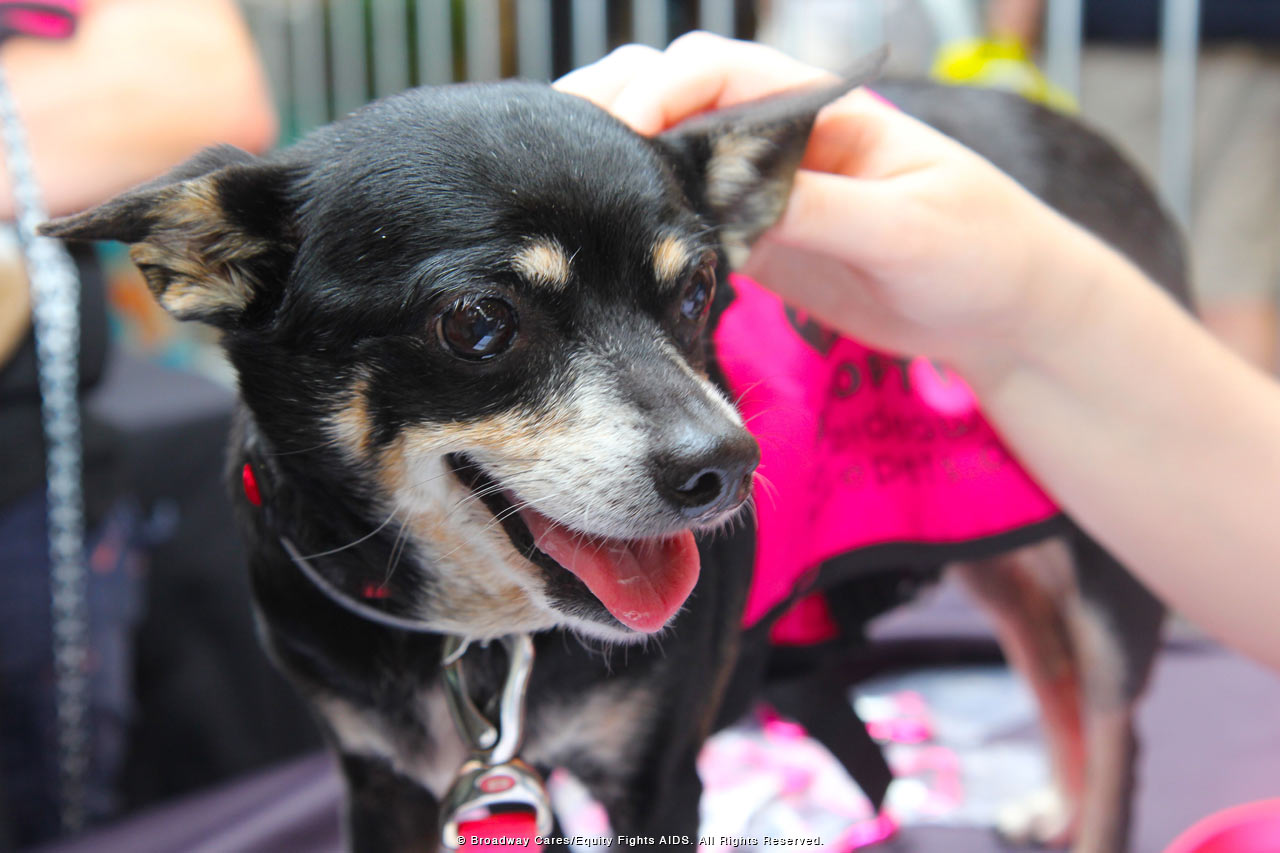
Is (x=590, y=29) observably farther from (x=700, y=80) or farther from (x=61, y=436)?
(x=700, y=80)

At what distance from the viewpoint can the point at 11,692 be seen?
1.38m

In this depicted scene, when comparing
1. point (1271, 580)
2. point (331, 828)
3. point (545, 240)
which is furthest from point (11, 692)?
point (1271, 580)

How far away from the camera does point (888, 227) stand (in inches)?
28.9

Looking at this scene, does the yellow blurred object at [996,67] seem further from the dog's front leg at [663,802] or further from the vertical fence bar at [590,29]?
the dog's front leg at [663,802]

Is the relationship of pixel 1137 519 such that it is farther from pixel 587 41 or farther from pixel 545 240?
pixel 587 41

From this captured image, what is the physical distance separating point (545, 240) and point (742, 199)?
0.19m

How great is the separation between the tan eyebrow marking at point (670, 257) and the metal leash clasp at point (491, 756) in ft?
0.87

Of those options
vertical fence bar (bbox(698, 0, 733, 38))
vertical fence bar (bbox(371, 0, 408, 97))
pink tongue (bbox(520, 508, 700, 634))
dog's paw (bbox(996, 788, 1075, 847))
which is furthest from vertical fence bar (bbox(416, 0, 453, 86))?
pink tongue (bbox(520, 508, 700, 634))

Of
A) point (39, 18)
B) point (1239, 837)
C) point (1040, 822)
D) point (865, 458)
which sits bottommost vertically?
point (1040, 822)

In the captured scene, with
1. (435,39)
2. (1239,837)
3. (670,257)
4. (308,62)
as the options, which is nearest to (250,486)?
(670,257)

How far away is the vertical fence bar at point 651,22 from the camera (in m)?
2.52

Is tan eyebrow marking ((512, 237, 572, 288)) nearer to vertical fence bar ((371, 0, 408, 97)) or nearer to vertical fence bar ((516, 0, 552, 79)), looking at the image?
vertical fence bar ((516, 0, 552, 79))

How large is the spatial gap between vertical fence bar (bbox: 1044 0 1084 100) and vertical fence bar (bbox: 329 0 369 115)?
6.55 feet

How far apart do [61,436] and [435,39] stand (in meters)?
2.13
